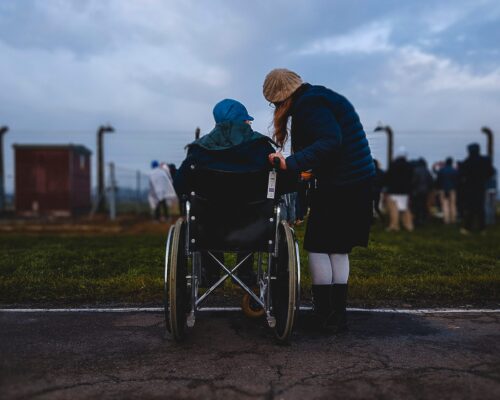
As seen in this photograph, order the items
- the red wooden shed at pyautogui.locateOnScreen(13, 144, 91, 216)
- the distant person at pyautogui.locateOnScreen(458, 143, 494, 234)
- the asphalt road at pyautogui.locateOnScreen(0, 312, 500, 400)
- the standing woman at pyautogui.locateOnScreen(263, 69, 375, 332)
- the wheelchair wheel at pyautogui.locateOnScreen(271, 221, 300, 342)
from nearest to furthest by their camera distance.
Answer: the asphalt road at pyautogui.locateOnScreen(0, 312, 500, 400)
the wheelchair wheel at pyautogui.locateOnScreen(271, 221, 300, 342)
the standing woman at pyautogui.locateOnScreen(263, 69, 375, 332)
the distant person at pyautogui.locateOnScreen(458, 143, 494, 234)
the red wooden shed at pyautogui.locateOnScreen(13, 144, 91, 216)

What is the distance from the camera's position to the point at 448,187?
14.5 meters

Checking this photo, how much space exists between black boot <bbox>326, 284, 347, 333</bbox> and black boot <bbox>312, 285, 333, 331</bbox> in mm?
34

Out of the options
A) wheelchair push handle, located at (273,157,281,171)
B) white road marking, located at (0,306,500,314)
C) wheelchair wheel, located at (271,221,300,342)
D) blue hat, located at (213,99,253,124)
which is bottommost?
white road marking, located at (0,306,500,314)

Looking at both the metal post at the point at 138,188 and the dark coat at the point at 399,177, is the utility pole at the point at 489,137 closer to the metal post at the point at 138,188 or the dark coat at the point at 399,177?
the dark coat at the point at 399,177

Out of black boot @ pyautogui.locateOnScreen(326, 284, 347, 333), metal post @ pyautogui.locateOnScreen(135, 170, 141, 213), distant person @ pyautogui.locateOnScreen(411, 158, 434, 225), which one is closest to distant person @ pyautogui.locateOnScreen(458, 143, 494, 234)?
distant person @ pyautogui.locateOnScreen(411, 158, 434, 225)

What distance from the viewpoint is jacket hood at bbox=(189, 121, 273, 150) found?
137 inches

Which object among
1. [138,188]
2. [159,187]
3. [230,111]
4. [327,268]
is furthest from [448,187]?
[230,111]

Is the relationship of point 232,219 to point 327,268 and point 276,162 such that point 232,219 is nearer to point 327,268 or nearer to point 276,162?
point 276,162

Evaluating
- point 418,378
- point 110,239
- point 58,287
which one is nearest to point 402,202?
point 110,239

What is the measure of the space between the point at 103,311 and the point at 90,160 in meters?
18.1

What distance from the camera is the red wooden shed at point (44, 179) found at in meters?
19.0

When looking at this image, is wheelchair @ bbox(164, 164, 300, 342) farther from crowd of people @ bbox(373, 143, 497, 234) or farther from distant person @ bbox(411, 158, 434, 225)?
distant person @ bbox(411, 158, 434, 225)

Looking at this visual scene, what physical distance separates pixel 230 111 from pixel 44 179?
16678mm

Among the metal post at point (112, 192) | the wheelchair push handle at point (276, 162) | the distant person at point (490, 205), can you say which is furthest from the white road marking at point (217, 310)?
the metal post at point (112, 192)
